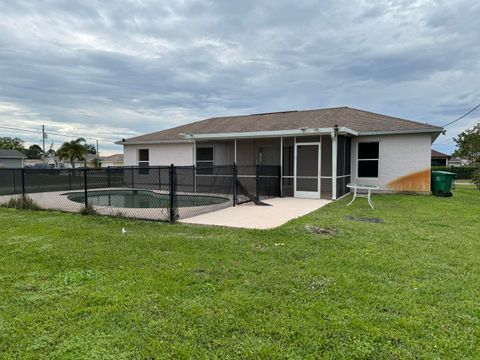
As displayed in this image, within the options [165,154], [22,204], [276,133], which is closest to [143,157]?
[165,154]

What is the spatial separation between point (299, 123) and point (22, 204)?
11.4 meters

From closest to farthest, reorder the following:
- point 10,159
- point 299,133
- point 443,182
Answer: point 299,133
point 443,182
point 10,159

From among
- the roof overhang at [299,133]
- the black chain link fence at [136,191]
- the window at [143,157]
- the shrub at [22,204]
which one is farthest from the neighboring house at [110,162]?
the shrub at [22,204]

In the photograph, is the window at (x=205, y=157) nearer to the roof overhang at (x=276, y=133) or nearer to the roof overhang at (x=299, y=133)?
the roof overhang at (x=299, y=133)

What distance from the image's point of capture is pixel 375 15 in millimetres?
11195

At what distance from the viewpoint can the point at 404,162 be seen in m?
13.6

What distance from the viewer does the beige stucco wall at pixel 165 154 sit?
56.0 ft

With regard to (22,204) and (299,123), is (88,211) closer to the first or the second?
(22,204)

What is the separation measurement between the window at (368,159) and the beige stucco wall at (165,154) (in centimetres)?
811

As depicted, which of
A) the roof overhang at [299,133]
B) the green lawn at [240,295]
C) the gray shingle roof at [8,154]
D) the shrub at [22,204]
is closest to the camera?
the green lawn at [240,295]

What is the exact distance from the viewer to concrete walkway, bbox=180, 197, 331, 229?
23.9ft

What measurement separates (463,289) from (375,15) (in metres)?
10.5

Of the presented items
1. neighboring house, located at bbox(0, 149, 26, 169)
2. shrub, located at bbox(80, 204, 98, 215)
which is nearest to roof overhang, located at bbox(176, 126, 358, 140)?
shrub, located at bbox(80, 204, 98, 215)

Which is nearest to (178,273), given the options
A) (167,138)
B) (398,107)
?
(167,138)
